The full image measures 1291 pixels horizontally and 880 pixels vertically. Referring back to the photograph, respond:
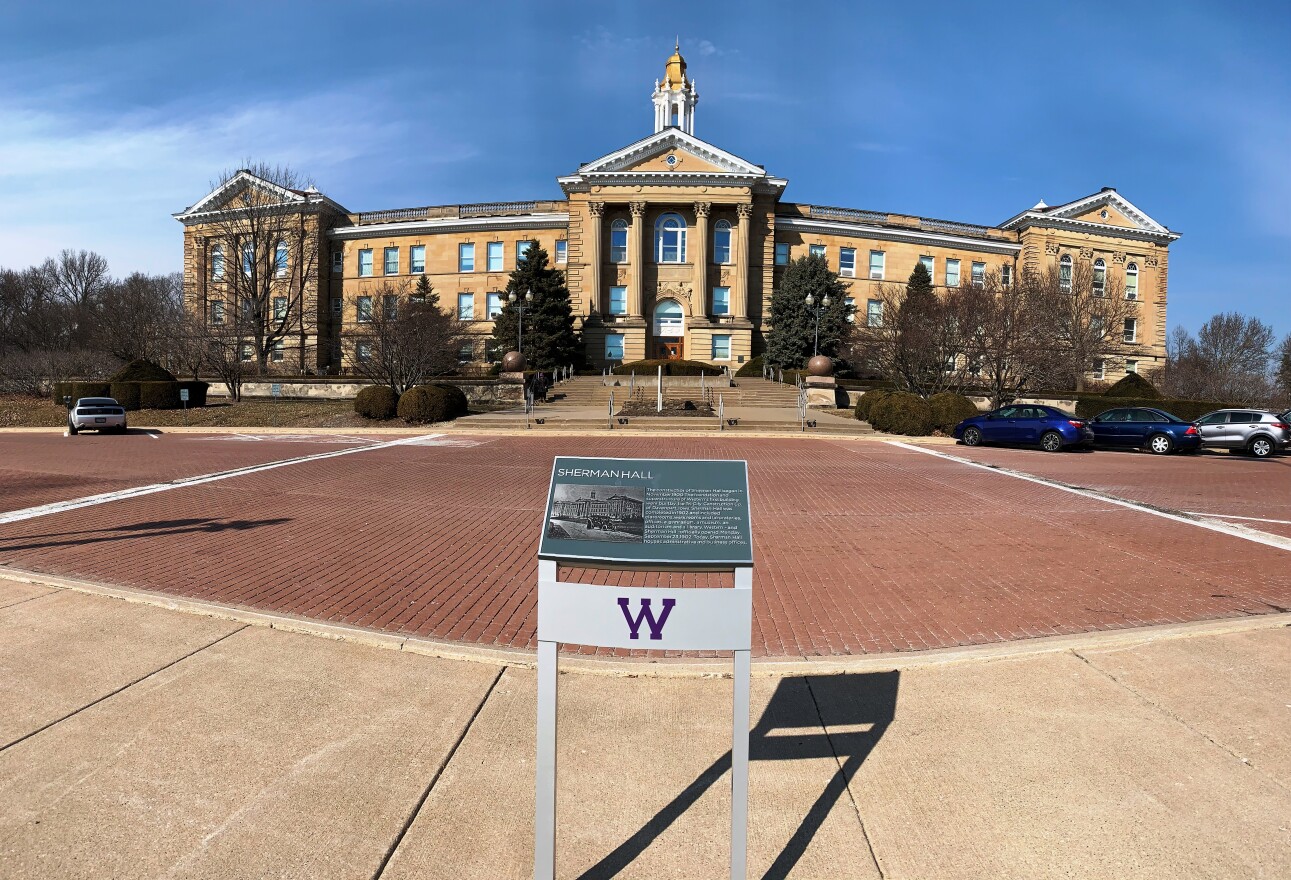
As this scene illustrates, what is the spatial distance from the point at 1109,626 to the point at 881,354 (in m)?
35.2

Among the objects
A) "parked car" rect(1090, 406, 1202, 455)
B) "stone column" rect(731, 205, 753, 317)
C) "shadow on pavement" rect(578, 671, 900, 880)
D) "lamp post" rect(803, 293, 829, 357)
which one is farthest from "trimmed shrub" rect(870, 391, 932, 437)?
"stone column" rect(731, 205, 753, 317)

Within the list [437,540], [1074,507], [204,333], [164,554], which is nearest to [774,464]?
[1074,507]

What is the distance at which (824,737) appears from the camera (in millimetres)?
3885

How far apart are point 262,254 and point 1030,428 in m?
52.8

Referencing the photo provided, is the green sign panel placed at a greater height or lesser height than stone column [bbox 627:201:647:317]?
lesser

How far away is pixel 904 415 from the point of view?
2697 cm

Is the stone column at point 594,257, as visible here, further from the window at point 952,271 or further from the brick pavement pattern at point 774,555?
the brick pavement pattern at point 774,555

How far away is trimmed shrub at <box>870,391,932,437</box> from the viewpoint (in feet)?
87.4

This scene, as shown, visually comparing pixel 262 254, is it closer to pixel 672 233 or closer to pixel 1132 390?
pixel 672 233

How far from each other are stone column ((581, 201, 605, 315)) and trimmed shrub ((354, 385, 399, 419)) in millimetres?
29898

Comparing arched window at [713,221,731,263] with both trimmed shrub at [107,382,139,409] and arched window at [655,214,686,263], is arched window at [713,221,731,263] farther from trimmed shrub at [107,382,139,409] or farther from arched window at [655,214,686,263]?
trimmed shrub at [107,382,139,409]

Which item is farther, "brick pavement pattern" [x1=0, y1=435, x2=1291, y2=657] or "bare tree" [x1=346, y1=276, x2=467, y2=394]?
"bare tree" [x1=346, y1=276, x2=467, y2=394]

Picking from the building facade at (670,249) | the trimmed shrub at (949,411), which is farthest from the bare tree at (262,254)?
the trimmed shrub at (949,411)

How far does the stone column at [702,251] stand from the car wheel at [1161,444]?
3757 centimetres
